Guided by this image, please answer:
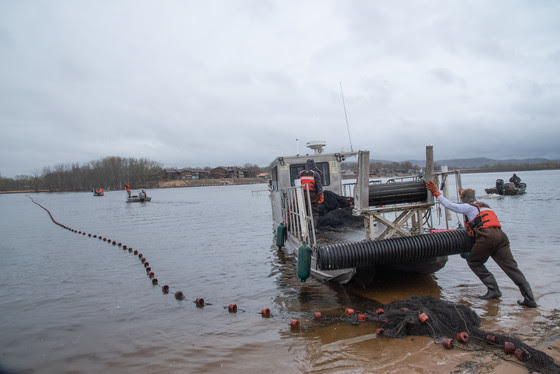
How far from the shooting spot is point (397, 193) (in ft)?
20.9

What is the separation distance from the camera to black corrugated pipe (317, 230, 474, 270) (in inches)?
237

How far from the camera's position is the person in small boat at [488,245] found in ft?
19.0

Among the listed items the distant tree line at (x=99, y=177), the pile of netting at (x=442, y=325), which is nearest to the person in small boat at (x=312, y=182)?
the pile of netting at (x=442, y=325)

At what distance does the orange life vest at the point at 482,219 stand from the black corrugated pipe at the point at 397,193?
82 centimetres

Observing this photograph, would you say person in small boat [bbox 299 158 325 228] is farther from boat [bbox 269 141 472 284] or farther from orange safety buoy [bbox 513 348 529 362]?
orange safety buoy [bbox 513 348 529 362]

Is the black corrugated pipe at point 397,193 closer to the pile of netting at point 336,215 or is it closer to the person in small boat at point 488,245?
the person in small boat at point 488,245

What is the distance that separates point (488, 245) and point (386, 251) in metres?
1.55

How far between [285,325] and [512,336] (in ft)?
10.1

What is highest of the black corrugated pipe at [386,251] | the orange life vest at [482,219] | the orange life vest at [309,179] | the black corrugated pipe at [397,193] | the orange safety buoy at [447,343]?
the orange life vest at [309,179]

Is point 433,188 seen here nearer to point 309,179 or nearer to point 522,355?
point 522,355

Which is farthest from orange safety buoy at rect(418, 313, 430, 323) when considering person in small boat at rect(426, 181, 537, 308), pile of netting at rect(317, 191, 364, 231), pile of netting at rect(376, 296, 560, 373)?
pile of netting at rect(317, 191, 364, 231)

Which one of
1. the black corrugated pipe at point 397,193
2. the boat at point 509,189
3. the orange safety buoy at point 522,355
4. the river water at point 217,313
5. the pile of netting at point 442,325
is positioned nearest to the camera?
the orange safety buoy at point 522,355

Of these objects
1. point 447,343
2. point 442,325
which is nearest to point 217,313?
point 442,325

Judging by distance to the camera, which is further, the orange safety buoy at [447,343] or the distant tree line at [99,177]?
the distant tree line at [99,177]
